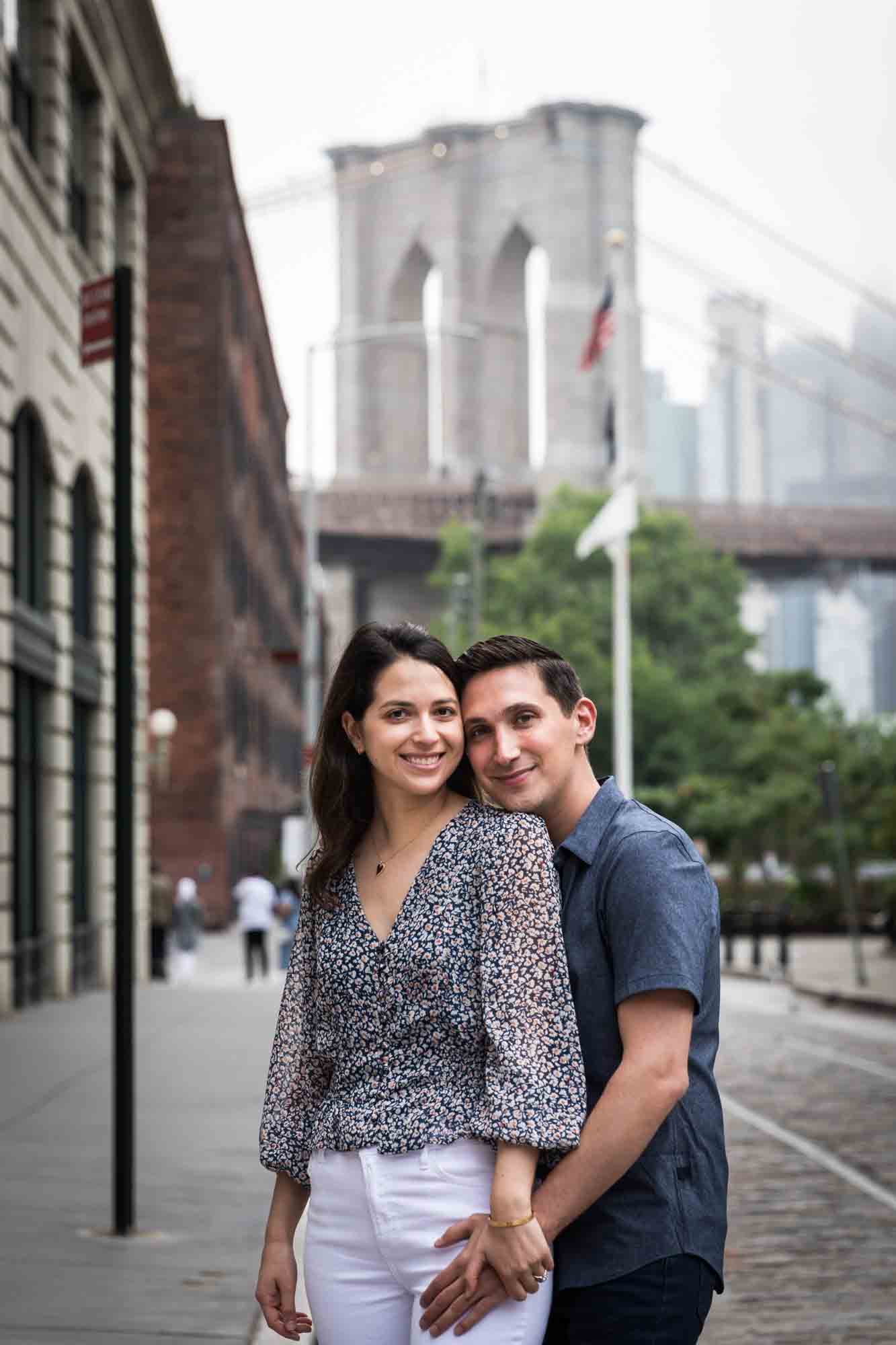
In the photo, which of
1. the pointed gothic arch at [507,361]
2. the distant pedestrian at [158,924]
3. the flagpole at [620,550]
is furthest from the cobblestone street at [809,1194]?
the pointed gothic arch at [507,361]

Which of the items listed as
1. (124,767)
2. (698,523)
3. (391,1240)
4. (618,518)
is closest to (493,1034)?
(391,1240)

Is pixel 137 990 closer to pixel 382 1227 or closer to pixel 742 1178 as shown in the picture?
pixel 742 1178

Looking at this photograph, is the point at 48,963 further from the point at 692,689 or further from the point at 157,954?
the point at 692,689

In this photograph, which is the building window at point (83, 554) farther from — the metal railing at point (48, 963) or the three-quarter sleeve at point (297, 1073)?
the three-quarter sleeve at point (297, 1073)

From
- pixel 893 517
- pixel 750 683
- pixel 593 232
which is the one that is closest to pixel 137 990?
pixel 750 683

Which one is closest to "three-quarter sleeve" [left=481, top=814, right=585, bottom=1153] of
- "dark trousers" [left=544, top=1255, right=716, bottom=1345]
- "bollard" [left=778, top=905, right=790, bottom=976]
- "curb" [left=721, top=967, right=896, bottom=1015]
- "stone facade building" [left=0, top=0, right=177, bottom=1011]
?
"dark trousers" [left=544, top=1255, right=716, bottom=1345]

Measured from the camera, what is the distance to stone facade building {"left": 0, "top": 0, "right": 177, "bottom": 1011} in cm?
1741

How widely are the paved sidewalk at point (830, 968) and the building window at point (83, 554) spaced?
29.1ft

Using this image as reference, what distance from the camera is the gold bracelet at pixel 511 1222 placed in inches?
111

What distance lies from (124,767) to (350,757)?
4328 millimetres

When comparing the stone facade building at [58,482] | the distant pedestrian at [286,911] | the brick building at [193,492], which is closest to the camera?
the stone facade building at [58,482]

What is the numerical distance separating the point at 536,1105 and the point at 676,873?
0.40 metres

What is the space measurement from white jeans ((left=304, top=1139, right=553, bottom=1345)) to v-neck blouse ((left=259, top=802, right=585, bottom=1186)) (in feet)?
0.11

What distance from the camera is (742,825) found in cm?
4788
